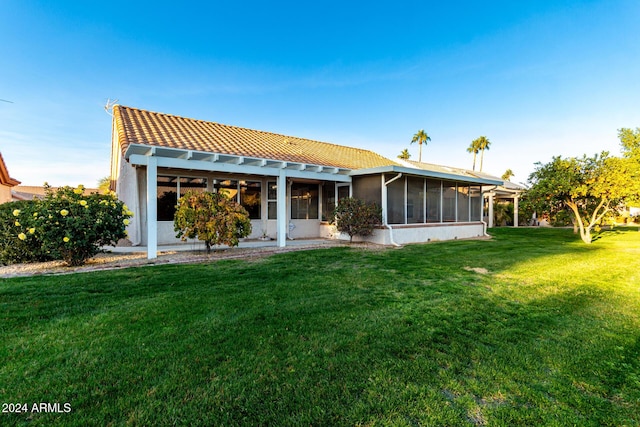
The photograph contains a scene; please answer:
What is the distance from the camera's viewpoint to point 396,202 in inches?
478

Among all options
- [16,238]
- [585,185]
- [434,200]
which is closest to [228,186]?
[16,238]

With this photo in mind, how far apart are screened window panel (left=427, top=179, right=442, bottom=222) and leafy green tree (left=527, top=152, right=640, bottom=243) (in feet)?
14.6

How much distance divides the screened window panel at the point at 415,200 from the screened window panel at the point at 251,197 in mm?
6316

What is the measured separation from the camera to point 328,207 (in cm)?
1391

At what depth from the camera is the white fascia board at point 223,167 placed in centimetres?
811

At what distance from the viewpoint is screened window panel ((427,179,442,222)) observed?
43.8 ft

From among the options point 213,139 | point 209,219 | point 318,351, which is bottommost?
point 318,351

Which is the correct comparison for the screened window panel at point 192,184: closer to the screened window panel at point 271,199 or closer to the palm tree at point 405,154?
the screened window panel at point 271,199

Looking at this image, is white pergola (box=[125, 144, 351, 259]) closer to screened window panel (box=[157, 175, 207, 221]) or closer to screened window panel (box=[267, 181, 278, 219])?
screened window panel (box=[157, 175, 207, 221])

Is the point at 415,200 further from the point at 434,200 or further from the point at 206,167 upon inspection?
the point at 206,167

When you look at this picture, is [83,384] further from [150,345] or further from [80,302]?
[80,302]

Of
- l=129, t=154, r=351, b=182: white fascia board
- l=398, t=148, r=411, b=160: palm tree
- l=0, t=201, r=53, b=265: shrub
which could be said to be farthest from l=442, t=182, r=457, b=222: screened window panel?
l=398, t=148, r=411, b=160: palm tree

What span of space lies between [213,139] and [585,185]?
603 inches

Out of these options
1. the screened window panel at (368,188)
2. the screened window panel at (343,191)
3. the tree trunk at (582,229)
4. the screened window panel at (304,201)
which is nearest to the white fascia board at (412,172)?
the screened window panel at (368,188)
